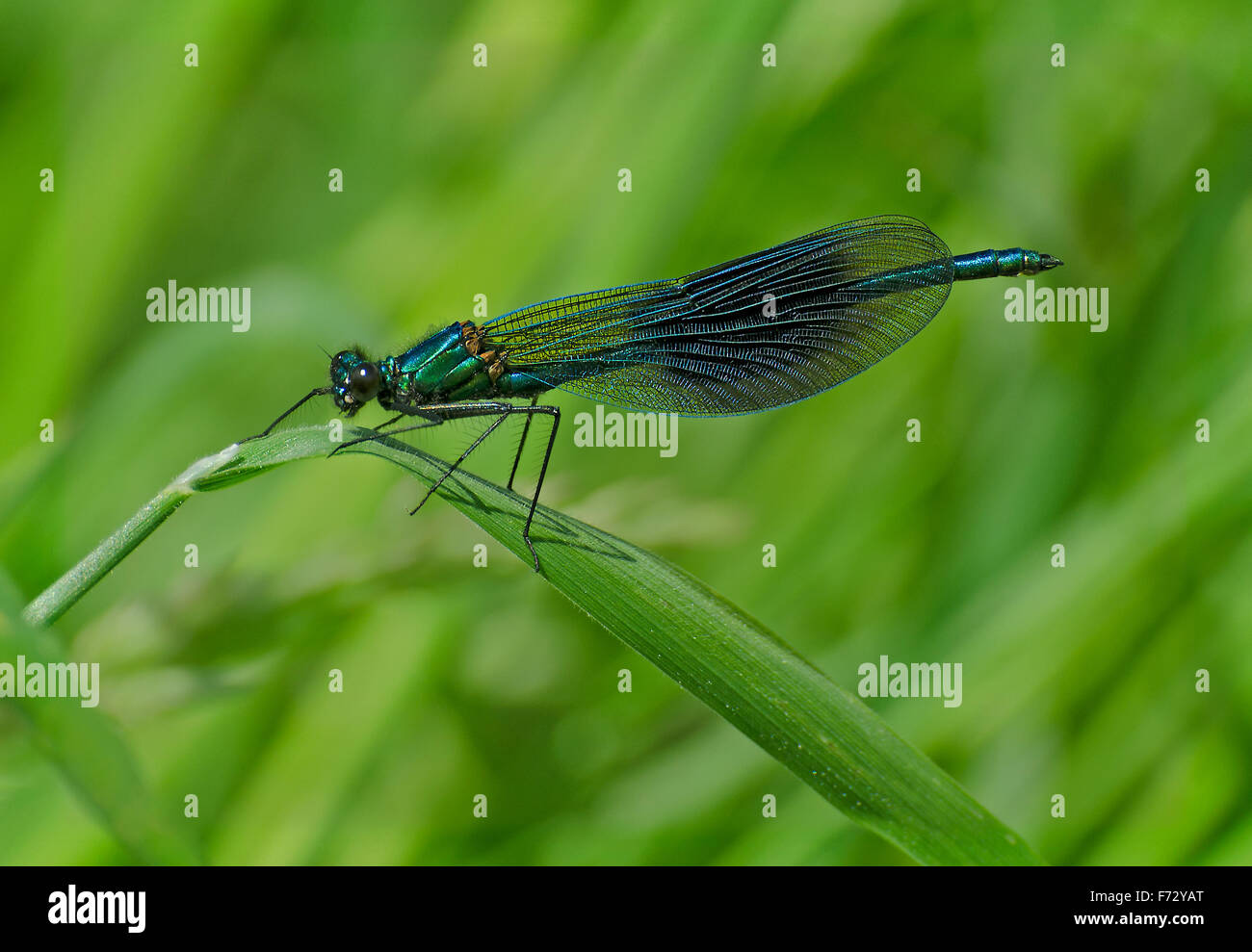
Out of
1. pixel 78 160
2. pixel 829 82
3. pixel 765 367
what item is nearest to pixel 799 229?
pixel 829 82

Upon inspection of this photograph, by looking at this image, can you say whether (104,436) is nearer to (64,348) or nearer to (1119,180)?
(64,348)

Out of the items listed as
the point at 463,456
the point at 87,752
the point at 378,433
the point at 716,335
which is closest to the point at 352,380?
the point at 463,456

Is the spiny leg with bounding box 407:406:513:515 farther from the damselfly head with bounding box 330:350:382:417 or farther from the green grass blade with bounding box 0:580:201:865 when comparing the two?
the green grass blade with bounding box 0:580:201:865

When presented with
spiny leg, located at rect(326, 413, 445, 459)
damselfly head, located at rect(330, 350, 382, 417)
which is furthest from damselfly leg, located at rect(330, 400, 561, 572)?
damselfly head, located at rect(330, 350, 382, 417)

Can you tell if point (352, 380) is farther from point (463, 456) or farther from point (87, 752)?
point (87, 752)

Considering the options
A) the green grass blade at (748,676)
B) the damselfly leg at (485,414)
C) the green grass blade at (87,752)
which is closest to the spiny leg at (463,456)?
the damselfly leg at (485,414)

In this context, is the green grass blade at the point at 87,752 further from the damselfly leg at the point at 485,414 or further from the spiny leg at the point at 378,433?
the damselfly leg at the point at 485,414
